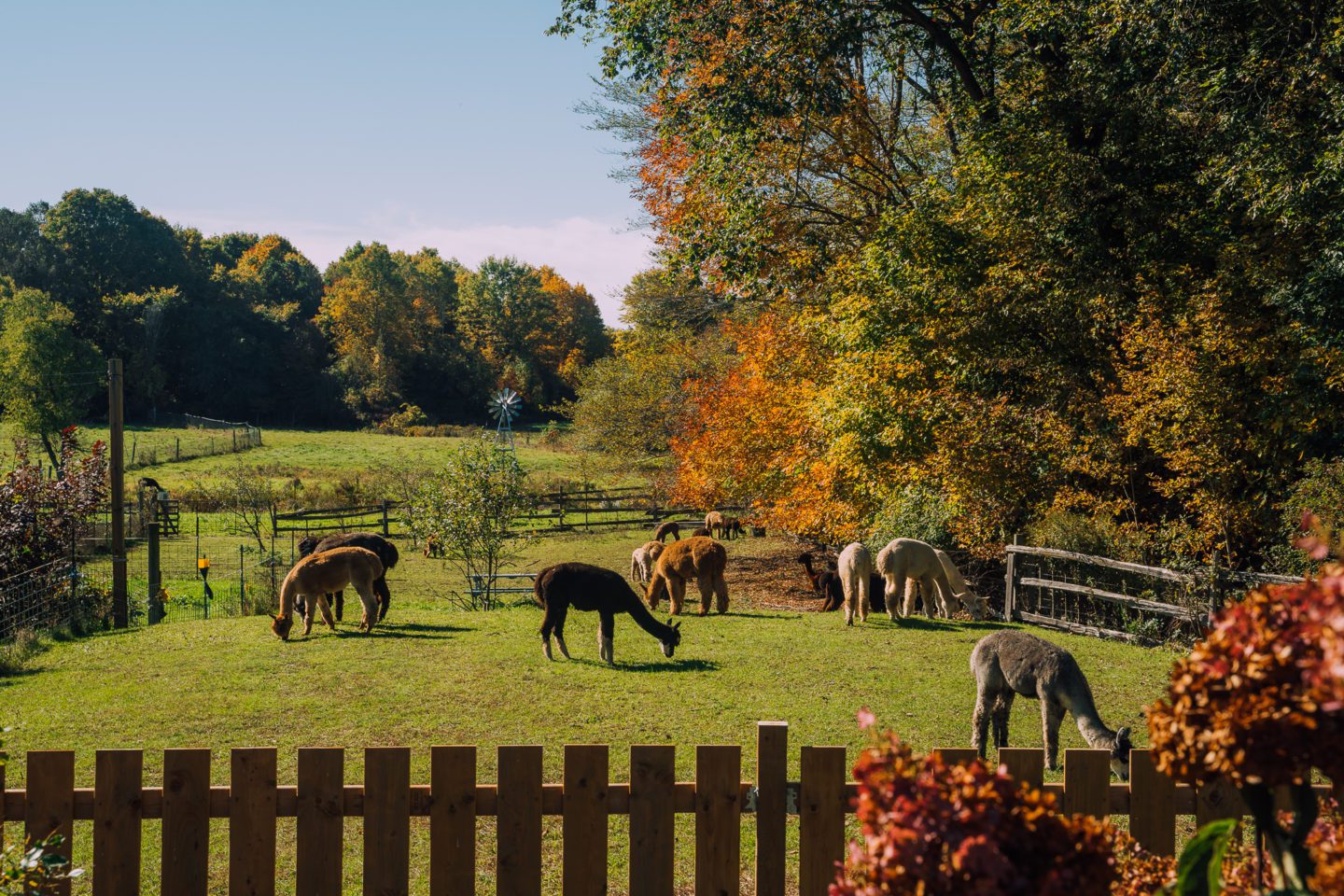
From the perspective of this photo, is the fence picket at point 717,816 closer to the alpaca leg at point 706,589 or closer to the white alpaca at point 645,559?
the alpaca leg at point 706,589

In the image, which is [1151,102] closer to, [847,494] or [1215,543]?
[1215,543]

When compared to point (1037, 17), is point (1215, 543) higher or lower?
lower

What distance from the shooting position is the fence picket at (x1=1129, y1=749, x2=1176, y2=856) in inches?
184

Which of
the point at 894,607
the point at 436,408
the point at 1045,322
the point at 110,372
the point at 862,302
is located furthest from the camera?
the point at 436,408

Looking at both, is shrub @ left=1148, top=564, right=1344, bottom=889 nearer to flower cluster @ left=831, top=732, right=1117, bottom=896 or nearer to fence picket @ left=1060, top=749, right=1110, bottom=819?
flower cluster @ left=831, top=732, right=1117, bottom=896

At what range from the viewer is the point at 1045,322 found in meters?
18.7

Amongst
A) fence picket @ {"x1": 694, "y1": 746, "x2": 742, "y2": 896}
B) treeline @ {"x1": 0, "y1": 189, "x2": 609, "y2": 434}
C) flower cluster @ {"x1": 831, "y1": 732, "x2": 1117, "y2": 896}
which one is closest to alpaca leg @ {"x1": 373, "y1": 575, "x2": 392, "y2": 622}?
fence picket @ {"x1": 694, "y1": 746, "x2": 742, "y2": 896}

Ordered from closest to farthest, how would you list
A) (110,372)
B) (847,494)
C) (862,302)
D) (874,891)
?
(874,891)
(110,372)
(862,302)
(847,494)

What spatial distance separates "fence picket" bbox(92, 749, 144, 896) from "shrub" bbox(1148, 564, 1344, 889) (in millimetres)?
4201

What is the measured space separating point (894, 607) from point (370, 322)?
72.3 meters

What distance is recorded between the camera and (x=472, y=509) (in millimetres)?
20516

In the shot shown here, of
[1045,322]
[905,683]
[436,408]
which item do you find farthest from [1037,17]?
[436,408]

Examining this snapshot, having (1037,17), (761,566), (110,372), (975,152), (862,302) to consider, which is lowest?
(761,566)

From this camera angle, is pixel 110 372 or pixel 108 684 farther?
pixel 110 372
